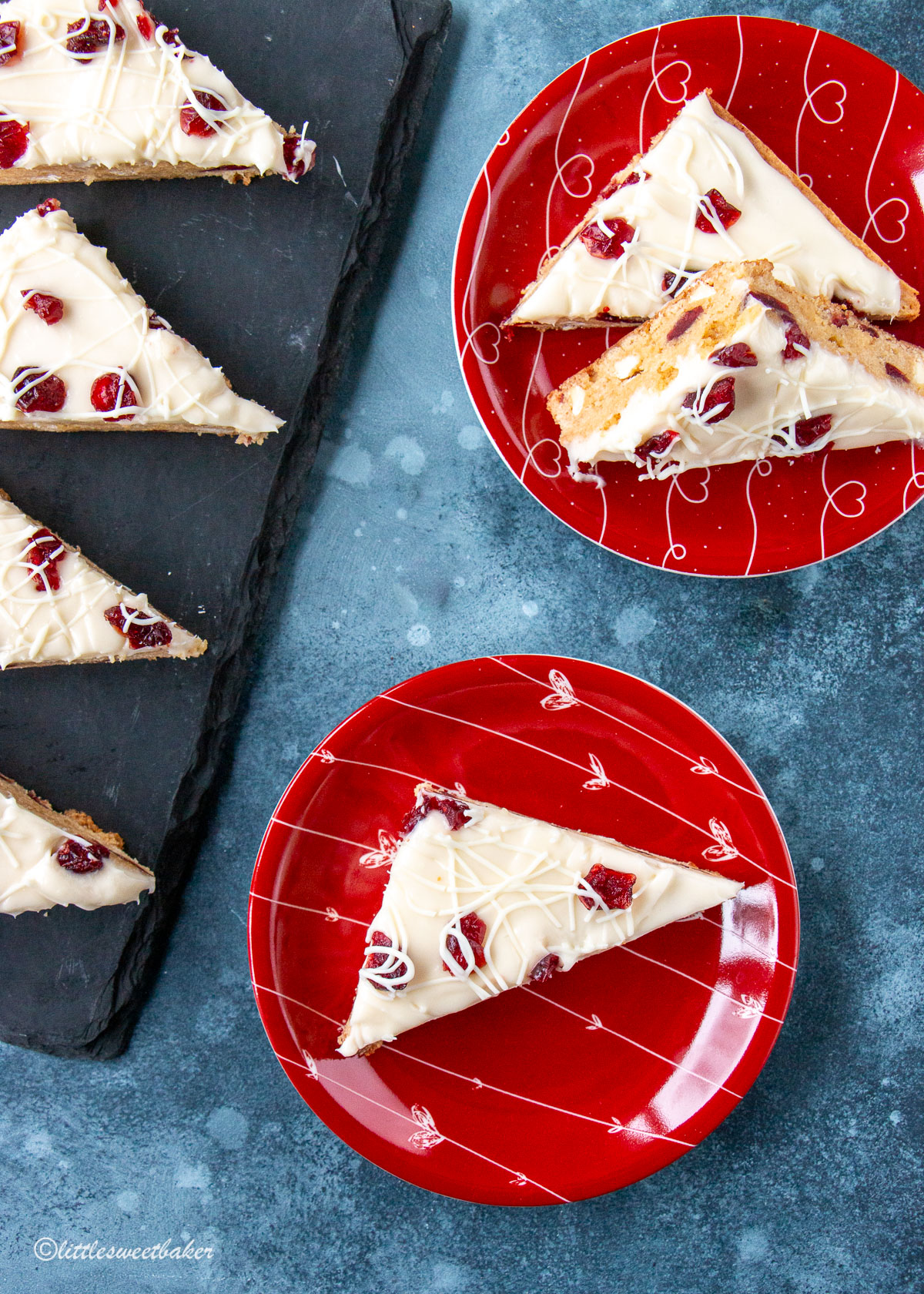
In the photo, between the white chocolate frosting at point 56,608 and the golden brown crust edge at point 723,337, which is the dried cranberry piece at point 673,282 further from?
the white chocolate frosting at point 56,608

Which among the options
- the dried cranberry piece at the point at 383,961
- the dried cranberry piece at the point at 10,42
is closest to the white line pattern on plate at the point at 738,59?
the dried cranberry piece at the point at 10,42

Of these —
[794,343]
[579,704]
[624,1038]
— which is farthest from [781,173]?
[624,1038]

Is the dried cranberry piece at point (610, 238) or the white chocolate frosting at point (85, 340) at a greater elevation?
the dried cranberry piece at point (610, 238)

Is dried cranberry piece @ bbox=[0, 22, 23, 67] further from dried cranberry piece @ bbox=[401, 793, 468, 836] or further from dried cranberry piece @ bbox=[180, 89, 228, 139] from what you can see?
dried cranberry piece @ bbox=[401, 793, 468, 836]

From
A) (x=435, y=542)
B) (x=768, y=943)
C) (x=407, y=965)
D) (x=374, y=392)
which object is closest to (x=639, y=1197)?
(x=768, y=943)

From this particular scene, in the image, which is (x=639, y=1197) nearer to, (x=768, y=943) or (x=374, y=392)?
(x=768, y=943)

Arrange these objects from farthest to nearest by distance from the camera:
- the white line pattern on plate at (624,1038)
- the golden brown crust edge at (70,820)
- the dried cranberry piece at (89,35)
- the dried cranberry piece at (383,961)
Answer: the golden brown crust edge at (70,820) → the white line pattern on plate at (624,1038) → the dried cranberry piece at (89,35) → the dried cranberry piece at (383,961)

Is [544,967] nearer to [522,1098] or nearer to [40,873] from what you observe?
[522,1098]
